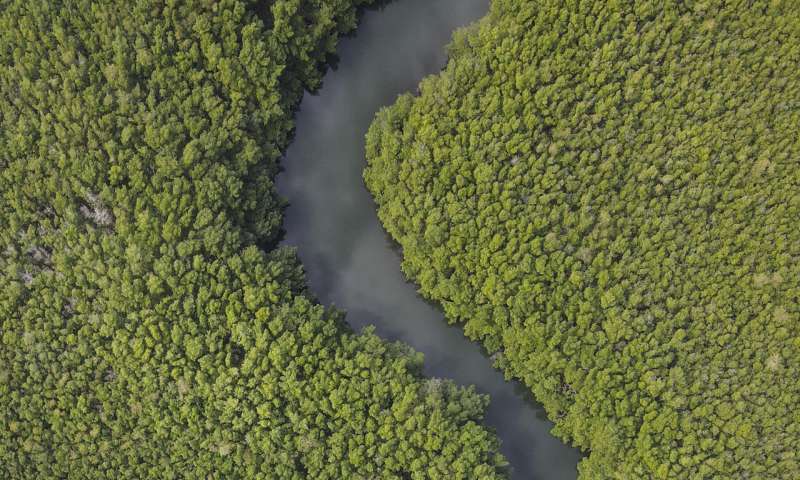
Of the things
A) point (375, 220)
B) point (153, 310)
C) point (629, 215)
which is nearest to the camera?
point (153, 310)

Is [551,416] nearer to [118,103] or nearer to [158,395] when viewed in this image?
[158,395]

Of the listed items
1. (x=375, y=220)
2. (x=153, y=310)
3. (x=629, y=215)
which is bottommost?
(x=153, y=310)

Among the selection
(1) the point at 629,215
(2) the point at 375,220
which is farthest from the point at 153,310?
(1) the point at 629,215

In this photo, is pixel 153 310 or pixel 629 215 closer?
pixel 153 310

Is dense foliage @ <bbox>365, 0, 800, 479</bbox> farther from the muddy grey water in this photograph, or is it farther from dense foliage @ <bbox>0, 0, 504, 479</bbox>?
dense foliage @ <bbox>0, 0, 504, 479</bbox>

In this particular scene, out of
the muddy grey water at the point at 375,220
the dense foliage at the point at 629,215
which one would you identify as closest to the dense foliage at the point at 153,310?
the muddy grey water at the point at 375,220

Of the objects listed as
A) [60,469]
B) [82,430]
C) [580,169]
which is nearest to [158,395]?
[82,430]

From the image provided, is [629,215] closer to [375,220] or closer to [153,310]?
[375,220]
